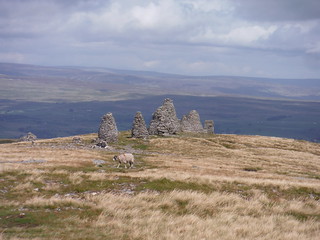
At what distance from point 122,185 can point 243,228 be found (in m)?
10.4

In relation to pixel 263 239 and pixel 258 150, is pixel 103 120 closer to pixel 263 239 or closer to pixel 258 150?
pixel 258 150

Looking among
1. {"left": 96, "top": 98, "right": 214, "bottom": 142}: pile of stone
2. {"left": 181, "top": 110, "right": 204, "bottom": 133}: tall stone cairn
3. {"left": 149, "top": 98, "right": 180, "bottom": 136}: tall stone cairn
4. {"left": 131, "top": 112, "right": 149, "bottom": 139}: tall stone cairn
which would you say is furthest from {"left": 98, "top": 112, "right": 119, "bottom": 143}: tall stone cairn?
{"left": 181, "top": 110, "right": 204, "bottom": 133}: tall stone cairn

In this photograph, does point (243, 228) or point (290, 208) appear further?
point (290, 208)

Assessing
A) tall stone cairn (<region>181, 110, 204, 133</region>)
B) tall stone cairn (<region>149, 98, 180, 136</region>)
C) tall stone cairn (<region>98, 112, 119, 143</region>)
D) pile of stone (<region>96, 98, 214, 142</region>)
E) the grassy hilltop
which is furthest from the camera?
tall stone cairn (<region>181, 110, 204, 133</region>)

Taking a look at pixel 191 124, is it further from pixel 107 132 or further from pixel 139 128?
pixel 107 132

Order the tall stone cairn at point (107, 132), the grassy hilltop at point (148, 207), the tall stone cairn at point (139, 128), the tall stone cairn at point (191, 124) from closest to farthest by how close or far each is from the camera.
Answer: the grassy hilltop at point (148, 207) → the tall stone cairn at point (107, 132) → the tall stone cairn at point (139, 128) → the tall stone cairn at point (191, 124)

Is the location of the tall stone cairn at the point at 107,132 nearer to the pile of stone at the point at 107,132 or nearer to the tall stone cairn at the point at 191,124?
the pile of stone at the point at 107,132

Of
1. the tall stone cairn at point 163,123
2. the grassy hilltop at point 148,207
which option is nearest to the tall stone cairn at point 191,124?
the tall stone cairn at point 163,123

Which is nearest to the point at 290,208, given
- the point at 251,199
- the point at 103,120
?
the point at 251,199

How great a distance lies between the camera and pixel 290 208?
73.5 feet

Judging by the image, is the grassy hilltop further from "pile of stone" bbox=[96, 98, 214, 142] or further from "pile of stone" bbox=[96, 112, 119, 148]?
"pile of stone" bbox=[96, 112, 119, 148]

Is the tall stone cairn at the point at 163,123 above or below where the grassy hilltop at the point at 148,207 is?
below

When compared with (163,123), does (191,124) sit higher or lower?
lower

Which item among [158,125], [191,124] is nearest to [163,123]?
[158,125]
